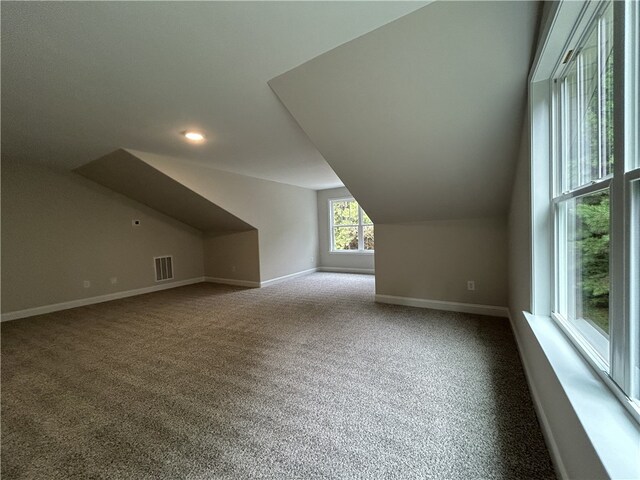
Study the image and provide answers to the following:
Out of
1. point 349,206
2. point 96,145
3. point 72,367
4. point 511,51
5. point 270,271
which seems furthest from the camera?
point 349,206

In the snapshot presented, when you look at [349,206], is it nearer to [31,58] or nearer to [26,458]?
[31,58]

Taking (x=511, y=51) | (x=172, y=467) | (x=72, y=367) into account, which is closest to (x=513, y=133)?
(x=511, y=51)

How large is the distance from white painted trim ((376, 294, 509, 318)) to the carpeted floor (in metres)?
0.17

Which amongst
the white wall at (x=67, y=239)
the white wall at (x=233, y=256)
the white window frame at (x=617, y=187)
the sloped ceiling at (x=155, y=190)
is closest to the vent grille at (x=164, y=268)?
the white wall at (x=67, y=239)

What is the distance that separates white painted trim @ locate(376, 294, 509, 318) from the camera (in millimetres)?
3402

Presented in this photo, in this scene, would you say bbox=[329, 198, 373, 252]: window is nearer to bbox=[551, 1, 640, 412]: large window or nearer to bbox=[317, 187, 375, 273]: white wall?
bbox=[317, 187, 375, 273]: white wall

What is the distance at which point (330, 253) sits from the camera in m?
7.27

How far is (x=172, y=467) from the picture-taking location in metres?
1.34

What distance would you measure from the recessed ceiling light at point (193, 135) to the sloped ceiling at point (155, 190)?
108 centimetres

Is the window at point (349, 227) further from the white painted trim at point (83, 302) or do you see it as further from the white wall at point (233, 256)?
the white painted trim at point (83, 302)

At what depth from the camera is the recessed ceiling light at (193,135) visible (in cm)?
301

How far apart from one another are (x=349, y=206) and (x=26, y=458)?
21.1ft

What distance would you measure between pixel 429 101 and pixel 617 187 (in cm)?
148

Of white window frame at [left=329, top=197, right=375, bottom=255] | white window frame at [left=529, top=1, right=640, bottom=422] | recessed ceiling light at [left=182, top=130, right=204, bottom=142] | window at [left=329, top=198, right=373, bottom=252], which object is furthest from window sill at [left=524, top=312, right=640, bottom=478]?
window at [left=329, top=198, right=373, bottom=252]
